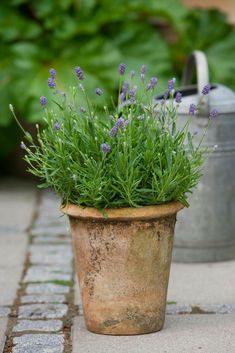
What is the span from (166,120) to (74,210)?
51 cm

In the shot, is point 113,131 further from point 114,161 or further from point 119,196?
point 119,196

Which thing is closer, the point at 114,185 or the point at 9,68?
the point at 114,185

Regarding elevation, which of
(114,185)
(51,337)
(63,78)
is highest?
(63,78)

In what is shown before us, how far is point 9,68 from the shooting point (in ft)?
21.0

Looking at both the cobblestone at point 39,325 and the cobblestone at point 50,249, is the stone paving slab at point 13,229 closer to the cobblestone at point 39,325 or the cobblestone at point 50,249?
the cobblestone at point 50,249

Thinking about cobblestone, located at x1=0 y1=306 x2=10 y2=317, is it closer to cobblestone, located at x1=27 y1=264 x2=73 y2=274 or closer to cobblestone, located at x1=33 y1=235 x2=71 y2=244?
cobblestone, located at x1=27 y1=264 x2=73 y2=274

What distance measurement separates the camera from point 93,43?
645 cm

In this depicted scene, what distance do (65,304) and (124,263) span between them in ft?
2.25

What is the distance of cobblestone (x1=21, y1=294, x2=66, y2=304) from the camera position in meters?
4.14

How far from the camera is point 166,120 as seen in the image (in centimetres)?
363

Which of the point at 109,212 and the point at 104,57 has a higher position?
the point at 104,57

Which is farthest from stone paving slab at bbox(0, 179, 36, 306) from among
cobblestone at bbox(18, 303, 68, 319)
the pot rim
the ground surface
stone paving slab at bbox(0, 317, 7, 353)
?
the pot rim

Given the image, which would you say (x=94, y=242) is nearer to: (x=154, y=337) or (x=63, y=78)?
(x=154, y=337)

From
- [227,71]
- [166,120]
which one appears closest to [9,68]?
[227,71]
